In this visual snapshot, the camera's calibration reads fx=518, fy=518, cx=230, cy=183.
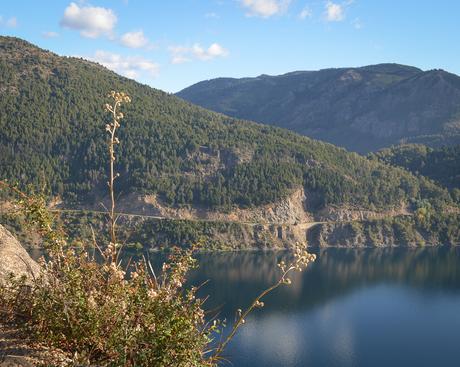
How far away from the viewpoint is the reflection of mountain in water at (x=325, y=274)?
3050 inches

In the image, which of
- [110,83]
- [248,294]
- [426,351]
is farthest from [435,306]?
[110,83]

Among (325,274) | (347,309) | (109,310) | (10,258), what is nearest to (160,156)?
(325,274)

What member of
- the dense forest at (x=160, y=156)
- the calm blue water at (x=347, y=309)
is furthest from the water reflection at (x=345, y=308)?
the dense forest at (x=160, y=156)

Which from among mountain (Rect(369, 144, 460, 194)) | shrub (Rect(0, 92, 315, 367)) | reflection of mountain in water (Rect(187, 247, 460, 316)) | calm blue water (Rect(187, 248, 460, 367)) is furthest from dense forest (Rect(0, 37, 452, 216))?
shrub (Rect(0, 92, 315, 367))

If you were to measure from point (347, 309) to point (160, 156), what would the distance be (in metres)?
77.5

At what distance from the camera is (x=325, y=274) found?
94750 millimetres

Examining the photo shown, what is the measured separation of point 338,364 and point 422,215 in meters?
85.0

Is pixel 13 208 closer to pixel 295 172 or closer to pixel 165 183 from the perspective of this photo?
pixel 165 183

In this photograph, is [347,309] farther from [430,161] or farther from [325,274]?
[430,161]

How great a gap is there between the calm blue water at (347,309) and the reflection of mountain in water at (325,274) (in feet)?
0.55

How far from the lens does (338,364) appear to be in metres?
52.6

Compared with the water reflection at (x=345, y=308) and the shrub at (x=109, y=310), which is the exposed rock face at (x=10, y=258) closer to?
the shrub at (x=109, y=310)

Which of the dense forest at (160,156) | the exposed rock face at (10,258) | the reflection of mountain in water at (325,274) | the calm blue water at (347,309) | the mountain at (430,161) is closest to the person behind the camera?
the exposed rock face at (10,258)

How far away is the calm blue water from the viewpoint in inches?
2188
